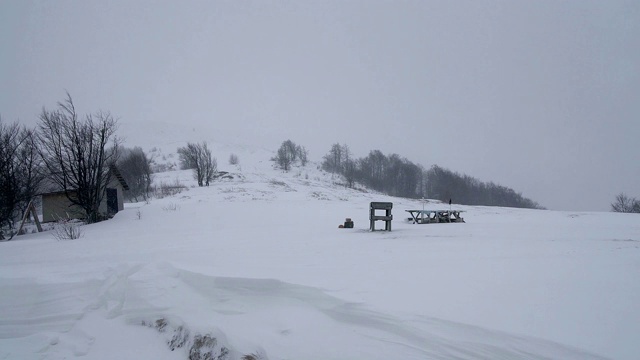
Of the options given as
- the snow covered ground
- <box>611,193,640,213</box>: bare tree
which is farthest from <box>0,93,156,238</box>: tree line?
<box>611,193,640,213</box>: bare tree

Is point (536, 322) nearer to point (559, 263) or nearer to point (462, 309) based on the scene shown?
point (462, 309)

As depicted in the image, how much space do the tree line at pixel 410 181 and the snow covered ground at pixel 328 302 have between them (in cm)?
6347

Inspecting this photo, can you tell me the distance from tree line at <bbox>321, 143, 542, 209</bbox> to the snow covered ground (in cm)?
6347

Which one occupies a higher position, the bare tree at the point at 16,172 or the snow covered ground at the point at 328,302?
the bare tree at the point at 16,172

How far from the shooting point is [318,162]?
98.9 meters

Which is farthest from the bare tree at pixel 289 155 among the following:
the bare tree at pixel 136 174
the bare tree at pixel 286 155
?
the bare tree at pixel 136 174

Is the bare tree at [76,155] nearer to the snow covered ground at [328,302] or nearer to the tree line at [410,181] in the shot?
the snow covered ground at [328,302]

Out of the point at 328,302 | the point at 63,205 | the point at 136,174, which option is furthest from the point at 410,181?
the point at 328,302

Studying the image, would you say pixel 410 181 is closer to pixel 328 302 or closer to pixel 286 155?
pixel 286 155

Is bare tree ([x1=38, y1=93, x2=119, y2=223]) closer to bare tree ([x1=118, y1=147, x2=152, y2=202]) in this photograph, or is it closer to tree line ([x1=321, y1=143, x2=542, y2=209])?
bare tree ([x1=118, y1=147, x2=152, y2=202])

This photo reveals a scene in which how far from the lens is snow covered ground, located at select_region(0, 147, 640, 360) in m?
3.55

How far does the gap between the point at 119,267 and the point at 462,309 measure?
691 centimetres

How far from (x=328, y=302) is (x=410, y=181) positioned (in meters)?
79.7

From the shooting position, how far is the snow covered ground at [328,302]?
355 centimetres
